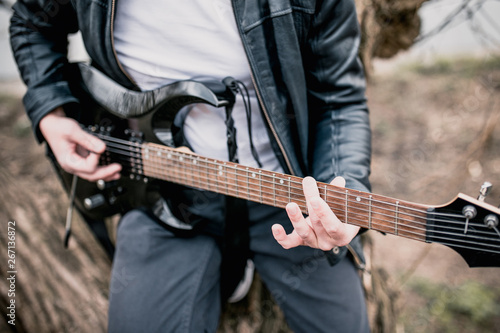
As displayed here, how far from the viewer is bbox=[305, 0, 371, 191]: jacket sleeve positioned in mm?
1184

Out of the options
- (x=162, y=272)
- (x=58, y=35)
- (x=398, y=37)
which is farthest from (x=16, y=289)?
(x=398, y=37)

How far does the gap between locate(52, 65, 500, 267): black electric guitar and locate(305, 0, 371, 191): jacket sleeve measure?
0.61 ft

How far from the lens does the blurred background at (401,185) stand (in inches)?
72.9

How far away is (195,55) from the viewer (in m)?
1.28

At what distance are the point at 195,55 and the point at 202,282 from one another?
2.85ft

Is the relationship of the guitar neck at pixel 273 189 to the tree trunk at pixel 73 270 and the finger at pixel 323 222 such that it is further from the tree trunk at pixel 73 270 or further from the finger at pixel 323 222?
the tree trunk at pixel 73 270

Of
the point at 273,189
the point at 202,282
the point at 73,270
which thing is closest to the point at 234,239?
the point at 202,282

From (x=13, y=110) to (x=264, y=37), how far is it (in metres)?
4.79

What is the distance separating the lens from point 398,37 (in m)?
2.18

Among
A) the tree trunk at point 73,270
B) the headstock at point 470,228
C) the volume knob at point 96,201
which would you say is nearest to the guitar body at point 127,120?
the volume knob at point 96,201

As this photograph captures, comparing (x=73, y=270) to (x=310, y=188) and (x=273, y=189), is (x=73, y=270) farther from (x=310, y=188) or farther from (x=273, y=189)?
(x=310, y=188)

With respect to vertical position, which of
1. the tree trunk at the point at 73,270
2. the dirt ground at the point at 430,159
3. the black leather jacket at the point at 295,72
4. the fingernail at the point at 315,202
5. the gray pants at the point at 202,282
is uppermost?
the black leather jacket at the point at 295,72

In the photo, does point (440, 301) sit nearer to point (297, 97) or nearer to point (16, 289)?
point (297, 97)

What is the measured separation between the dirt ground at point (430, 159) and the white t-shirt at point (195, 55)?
1494mm
